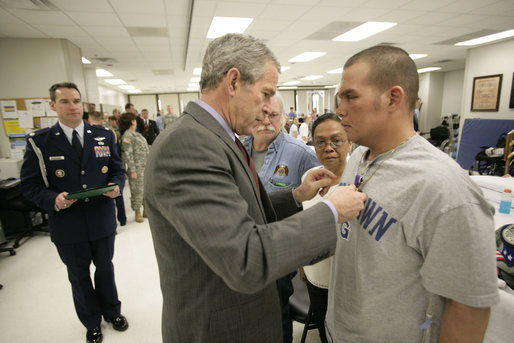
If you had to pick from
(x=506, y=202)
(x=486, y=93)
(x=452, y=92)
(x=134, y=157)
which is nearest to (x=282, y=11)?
(x=134, y=157)

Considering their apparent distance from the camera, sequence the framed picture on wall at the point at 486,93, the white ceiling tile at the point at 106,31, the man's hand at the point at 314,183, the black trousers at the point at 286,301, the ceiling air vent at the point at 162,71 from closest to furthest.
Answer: the man's hand at the point at 314,183 → the black trousers at the point at 286,301 → the white ceiling tile at the point at 106,31 → the framed picture on wall at the point at 486,93 → the ceiling air vent at the point at 162,71

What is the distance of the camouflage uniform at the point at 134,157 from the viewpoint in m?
4.15

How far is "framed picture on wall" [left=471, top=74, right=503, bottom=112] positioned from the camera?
717 centimetres

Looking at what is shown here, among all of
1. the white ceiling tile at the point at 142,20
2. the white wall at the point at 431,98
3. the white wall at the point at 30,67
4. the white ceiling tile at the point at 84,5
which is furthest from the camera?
the white wall at the point at 431,98

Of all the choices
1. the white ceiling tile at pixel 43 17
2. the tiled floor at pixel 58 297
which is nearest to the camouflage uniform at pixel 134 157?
the tiled floor at pixel 58 297

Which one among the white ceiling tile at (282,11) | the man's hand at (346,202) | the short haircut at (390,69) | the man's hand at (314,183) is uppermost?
the white ceiling tile at (282,11)

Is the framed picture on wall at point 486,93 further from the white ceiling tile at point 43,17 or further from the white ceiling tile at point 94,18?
the white ceiling tile at point 43,17

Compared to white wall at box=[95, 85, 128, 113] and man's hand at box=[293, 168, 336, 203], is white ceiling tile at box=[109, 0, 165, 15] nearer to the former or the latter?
man's hand at box=[293, 168, 336, 203]

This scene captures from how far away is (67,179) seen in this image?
1886mm

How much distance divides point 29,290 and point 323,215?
3.43m

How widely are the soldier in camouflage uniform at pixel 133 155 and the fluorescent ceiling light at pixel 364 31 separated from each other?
473cm

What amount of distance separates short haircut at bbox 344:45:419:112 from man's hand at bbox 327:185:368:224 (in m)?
0.36

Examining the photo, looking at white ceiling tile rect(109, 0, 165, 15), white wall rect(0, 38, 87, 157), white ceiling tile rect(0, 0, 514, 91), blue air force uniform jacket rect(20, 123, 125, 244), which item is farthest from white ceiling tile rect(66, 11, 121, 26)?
blue air force uniform jacket rect(20, 123, 125, 244)

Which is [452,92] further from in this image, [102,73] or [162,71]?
[102,73]
